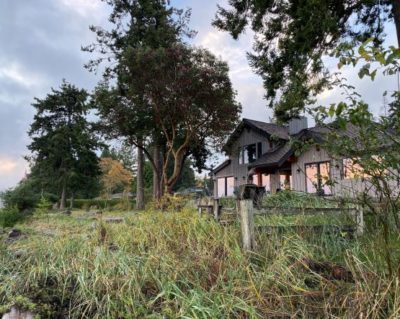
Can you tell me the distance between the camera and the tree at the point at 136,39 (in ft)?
66.7

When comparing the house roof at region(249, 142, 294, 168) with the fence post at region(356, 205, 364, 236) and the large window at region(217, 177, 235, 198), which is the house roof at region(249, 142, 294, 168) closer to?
the large window at region(217, 177, 235, 198)

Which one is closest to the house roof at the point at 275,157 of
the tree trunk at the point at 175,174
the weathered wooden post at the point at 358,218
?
the tree trunk at the point at 175,174

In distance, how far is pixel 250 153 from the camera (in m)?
23.7

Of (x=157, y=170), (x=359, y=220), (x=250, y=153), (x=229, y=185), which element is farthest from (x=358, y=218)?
(x=229, y=185)

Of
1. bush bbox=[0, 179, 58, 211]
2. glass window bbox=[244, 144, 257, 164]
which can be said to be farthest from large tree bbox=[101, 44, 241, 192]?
bush bbox=[0, 179, 58, 211]

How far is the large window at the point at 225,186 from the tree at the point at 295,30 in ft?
46.4

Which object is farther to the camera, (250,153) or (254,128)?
(250,153)

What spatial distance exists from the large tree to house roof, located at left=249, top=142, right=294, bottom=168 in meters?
2.74

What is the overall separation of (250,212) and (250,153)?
783 inches

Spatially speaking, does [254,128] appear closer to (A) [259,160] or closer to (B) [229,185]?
(A) [259,160]

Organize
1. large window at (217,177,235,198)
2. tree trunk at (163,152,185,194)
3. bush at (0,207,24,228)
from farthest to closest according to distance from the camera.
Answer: large window at (217,177,235,198)
tree trunk at (163,152,185,194)
bush at (0,207,24,228)

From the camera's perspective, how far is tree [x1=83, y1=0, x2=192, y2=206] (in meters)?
20.3

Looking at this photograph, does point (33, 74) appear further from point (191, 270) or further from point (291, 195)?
point (191, 270)

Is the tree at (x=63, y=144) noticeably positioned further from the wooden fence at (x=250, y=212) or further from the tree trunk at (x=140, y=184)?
the wooden fence at (x=250, y=212)
